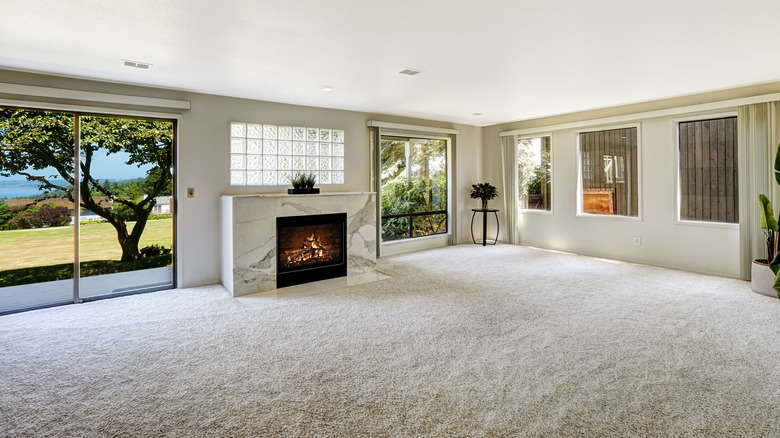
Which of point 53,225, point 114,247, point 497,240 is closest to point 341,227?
point 114,247

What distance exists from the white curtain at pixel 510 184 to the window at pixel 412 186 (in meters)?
1.16

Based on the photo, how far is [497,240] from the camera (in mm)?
7871

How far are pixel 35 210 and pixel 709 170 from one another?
8.04 meters

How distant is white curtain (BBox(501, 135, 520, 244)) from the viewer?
7.41m

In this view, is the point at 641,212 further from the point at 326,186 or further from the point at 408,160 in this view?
the point at 326,186

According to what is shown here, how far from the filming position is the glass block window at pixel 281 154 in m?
5.08

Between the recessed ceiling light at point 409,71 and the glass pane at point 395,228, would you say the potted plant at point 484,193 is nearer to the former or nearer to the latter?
the glass pane at point 395,228

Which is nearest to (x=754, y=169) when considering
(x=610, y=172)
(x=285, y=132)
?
(x=610, y=172)

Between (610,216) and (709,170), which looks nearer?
(709,170)

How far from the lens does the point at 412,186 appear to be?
7.21 m

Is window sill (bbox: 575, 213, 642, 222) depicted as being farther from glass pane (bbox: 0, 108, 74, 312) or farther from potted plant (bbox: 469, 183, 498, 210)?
glass pane (bbox: 0, 108, 74, 312)

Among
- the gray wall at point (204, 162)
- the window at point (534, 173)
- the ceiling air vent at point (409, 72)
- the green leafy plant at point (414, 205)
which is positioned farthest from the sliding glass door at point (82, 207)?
the window at point (534, 173)

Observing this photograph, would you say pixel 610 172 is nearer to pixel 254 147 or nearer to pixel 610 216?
pixel 610 216

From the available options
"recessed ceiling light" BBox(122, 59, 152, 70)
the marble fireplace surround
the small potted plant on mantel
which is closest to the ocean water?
"recessed ceiling light" BBox(122, 59, 152, 70)
